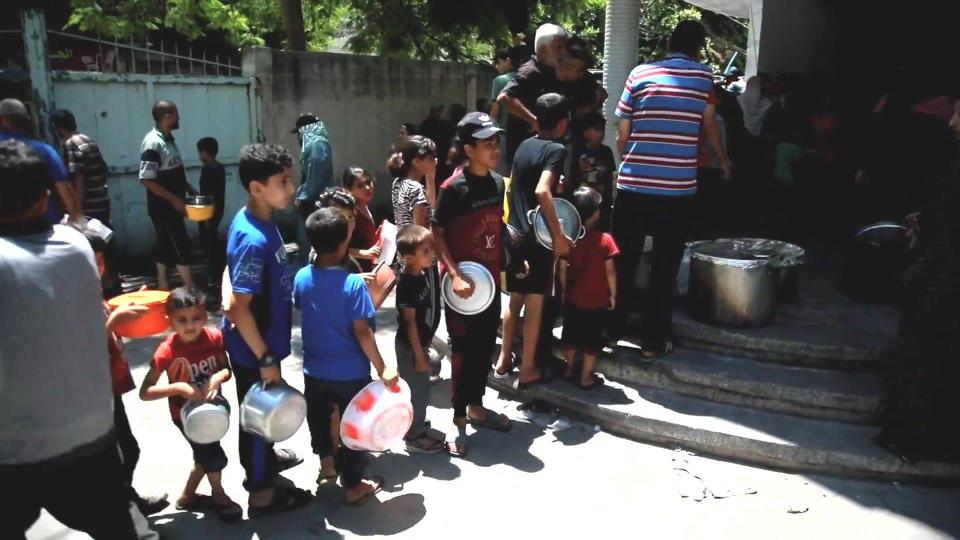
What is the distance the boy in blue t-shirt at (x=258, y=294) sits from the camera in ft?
11.0

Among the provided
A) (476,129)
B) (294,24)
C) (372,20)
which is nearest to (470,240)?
(476,129)

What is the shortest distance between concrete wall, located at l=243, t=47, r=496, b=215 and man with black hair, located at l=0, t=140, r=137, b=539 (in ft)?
24.9

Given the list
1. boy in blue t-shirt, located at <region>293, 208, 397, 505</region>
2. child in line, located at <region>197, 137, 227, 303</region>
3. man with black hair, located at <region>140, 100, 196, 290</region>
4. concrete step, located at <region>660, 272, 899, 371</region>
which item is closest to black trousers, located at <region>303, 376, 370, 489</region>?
boy in blue t-shirt, located at <region>293, 208, 397, 505</region>

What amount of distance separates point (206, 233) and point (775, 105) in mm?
6209

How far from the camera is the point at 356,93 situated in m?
10.9

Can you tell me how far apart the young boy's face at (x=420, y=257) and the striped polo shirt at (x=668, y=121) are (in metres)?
1.36

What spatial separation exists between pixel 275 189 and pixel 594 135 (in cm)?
241

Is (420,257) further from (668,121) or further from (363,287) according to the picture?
(668,121)

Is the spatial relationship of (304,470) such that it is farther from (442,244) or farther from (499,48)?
(499,48)

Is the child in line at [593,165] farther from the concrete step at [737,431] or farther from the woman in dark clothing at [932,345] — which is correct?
the woman in dark clothing at [932,345]

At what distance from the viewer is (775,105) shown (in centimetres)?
866

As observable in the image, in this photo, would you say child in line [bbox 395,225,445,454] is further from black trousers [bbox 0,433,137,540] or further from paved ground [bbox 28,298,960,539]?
black trousers [bbox 0,433,137,540]

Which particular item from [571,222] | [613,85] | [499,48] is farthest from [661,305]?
[499,48]

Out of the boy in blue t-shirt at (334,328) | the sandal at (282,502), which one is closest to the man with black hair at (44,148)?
the boy in blue t-shirt at (334,328)
